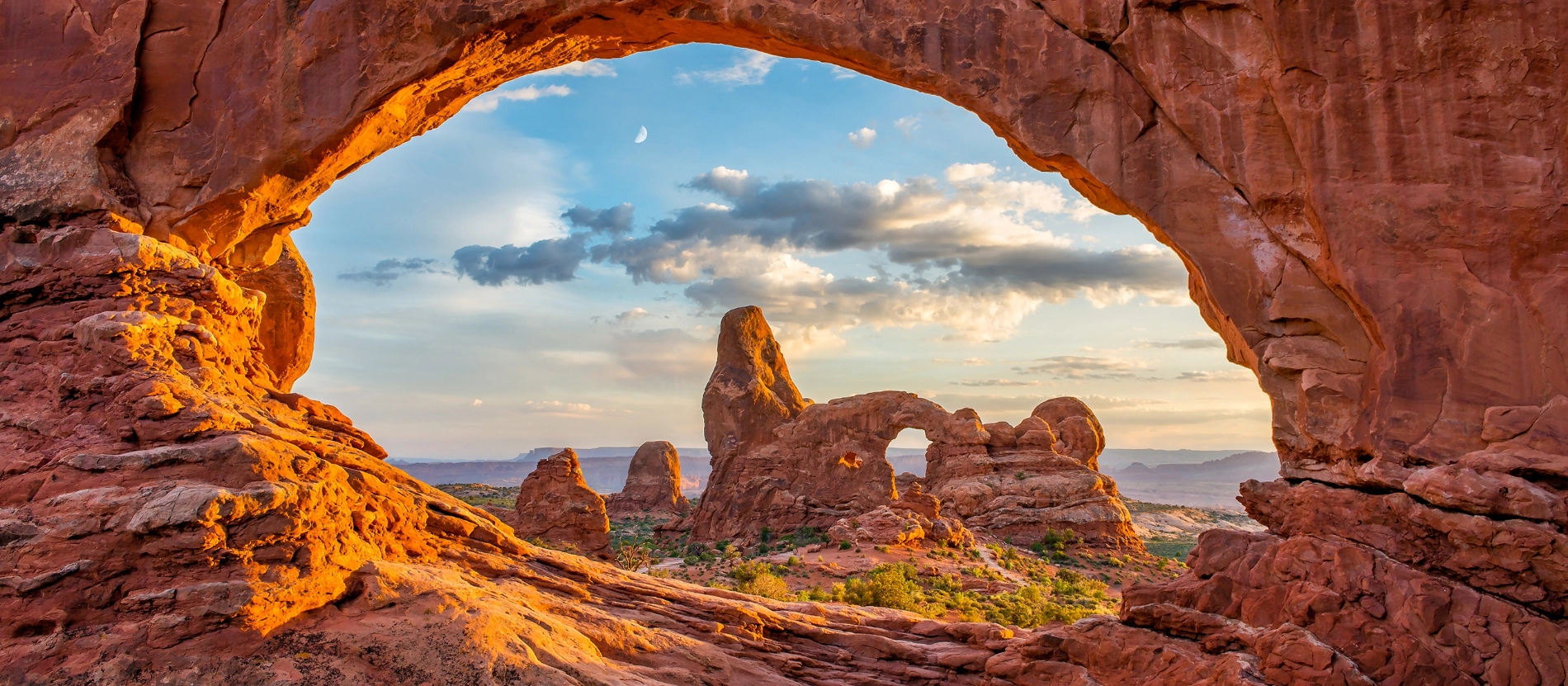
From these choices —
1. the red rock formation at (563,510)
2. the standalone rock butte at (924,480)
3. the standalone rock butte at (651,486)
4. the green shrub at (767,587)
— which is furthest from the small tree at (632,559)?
the standalone rock butte at (651,486)

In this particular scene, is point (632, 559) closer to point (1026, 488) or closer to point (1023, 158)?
point (1026, 488)

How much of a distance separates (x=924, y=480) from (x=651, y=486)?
24.4 meters

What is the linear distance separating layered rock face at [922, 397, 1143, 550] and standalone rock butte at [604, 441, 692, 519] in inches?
959

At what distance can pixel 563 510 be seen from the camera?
26.3 metres

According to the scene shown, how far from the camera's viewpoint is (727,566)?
29.7 meters

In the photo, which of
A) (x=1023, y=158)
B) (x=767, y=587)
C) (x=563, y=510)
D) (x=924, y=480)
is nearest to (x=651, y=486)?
(x=924, y=480)

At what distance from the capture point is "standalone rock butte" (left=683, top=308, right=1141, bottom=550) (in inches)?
1398

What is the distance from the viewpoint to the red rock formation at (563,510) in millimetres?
26062

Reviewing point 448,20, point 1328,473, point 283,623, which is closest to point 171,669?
point 283,623

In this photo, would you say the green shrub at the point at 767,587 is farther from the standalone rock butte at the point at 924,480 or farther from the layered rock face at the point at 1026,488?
the layered rock face at the point at 1026,488

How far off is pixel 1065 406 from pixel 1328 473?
3736 cm

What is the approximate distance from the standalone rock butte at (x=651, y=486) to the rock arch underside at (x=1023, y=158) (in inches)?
1938

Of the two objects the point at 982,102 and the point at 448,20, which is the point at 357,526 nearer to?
the point at 448,20

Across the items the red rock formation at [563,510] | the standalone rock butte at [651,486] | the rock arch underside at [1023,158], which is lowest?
the standalone rock butte at [651,486]
